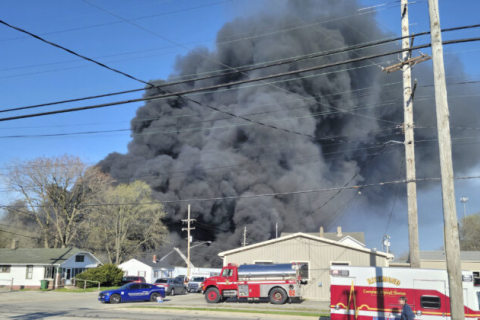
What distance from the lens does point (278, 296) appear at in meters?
20.5

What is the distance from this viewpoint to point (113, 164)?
6844 centimetres

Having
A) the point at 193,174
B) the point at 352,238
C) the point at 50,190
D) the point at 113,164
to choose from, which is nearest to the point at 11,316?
the point at 50,190

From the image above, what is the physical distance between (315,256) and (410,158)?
13.7 meters

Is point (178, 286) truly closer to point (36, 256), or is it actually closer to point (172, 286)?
point (172, 286)

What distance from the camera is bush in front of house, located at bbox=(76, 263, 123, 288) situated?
3503 cm

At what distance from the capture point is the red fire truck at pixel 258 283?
20.4m

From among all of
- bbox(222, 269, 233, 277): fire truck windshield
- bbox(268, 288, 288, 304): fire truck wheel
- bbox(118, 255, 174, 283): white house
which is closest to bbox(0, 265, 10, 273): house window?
bbox(118, 255, 174, 283): white house

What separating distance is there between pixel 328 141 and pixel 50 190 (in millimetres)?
43742

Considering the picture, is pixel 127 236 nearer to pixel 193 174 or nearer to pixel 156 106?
pixel 193 174

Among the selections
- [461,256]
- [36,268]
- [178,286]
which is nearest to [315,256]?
[178,286]

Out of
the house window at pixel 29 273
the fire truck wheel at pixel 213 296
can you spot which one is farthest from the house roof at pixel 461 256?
the house window at pixel 29 273

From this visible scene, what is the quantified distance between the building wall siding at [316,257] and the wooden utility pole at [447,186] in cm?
1841

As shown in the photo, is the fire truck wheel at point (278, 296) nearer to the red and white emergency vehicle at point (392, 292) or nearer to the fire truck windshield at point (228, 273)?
the fire truck windshield at point (228, 273)

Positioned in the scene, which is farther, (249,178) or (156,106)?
(156,106)
